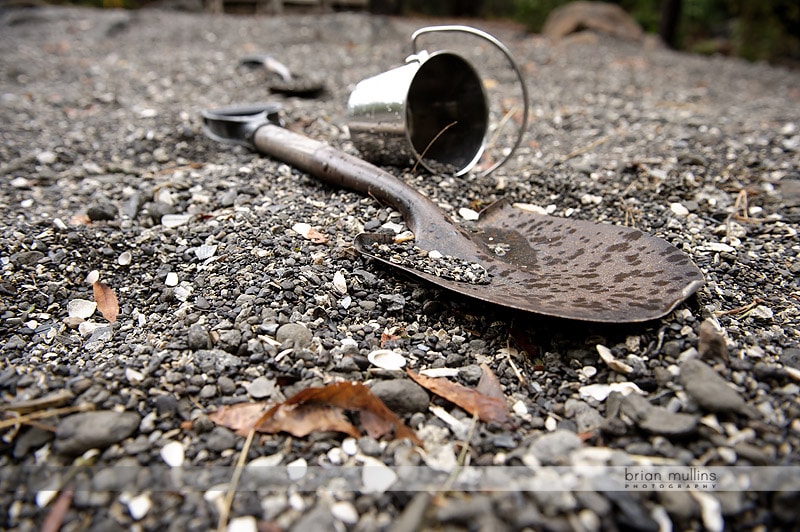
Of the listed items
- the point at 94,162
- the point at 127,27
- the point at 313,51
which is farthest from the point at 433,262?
the point at 127,27

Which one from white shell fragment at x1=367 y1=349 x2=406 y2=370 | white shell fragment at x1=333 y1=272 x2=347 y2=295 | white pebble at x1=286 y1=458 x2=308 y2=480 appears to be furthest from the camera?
white shell fragment at x1=333 y1=272 x2=347 y2=295

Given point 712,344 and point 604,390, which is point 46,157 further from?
point 712,344

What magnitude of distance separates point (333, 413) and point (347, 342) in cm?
25

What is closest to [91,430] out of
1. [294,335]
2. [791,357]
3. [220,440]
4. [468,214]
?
[220,440]

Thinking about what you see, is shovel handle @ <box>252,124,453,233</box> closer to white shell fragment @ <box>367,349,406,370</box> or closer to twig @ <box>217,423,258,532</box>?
white shell fragment @ <box>367,349,406,370</box>

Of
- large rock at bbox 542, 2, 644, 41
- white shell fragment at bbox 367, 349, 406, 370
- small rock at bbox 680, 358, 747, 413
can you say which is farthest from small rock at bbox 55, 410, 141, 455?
large rock at bbox 542, 2, 644, 41

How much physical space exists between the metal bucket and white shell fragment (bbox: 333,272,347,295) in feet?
2.35

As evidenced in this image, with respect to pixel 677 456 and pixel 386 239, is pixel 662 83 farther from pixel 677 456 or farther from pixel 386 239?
pixel 677 456

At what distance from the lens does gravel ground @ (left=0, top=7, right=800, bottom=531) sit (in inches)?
42.6

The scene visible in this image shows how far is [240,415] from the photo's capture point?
4.21ft

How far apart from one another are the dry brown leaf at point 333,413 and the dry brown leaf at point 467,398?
14cm

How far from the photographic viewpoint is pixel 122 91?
398 cm

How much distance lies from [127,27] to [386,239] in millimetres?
6056

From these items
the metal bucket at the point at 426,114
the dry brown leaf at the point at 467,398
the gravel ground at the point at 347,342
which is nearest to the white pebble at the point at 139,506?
the gravel ground at the point at 347,342
